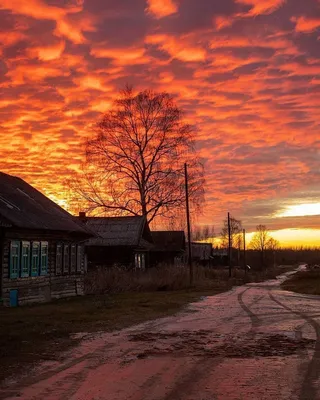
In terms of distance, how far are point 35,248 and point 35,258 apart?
0.47 metres

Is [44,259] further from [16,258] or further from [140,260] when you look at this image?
[140,260]

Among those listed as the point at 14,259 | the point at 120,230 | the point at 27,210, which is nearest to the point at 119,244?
the point at 120,230

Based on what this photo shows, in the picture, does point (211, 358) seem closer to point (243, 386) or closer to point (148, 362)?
point (148, 362)

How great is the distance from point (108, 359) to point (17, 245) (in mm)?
13444

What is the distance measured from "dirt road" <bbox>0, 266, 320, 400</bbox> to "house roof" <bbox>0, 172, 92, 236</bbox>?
8.41 meters

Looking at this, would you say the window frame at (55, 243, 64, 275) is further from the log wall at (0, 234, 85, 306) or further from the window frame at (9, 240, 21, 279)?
the window frame at (9, 240, 21, 279)

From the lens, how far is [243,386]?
739 cm

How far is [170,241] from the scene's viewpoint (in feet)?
192

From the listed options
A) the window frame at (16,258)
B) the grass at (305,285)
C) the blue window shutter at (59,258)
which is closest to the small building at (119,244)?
the grass at (305,285)

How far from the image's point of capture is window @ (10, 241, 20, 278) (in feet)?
70.1

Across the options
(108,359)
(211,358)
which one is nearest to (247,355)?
(211,358)

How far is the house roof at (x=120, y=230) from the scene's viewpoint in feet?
132

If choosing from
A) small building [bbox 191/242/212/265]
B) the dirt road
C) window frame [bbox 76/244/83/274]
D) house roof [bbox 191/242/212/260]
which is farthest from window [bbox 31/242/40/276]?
house roof [bbox 191/242/212/260]

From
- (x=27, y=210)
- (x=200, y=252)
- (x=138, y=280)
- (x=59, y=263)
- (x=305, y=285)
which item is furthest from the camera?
(x=200, y=252)
